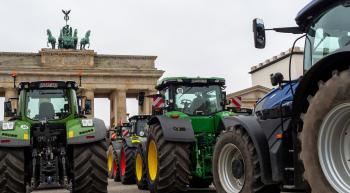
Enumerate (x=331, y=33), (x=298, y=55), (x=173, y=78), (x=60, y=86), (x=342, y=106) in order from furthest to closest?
(x=173, y=78)
(x=60, y=86)
(x=298, y=55)
(x=331, y=33)
(x=342, y=106)

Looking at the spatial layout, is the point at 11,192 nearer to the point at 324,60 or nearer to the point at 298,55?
the point at 298,55

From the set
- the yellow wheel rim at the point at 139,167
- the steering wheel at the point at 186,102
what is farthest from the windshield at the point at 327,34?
the yellow wheel rim at the point at 139,167

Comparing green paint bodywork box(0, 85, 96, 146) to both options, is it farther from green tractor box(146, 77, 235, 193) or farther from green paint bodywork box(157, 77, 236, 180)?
green paint bodywork box(157, 77, 236, 180)

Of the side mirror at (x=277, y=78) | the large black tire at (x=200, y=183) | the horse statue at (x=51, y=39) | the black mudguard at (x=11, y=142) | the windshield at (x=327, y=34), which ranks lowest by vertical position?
the large black tire at (x=200, y=183)

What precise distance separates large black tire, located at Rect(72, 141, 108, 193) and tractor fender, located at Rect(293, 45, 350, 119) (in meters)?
4.84

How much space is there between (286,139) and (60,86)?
5955 millimetres

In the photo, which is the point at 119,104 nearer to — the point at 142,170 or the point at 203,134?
the point at 142,170

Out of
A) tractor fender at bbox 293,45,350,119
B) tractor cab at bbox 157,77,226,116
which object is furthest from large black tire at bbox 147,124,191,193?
tractor fender at bbox 293,45,350,119

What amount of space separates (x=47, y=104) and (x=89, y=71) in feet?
174

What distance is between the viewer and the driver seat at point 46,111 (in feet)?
31.4

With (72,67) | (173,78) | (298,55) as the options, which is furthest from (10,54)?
(298,55)

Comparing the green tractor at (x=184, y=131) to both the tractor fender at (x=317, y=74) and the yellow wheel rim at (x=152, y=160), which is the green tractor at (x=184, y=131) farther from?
the tractor fender at (x=317, y=74)

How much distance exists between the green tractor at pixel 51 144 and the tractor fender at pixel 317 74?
491 cm

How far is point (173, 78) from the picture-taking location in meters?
10.5
